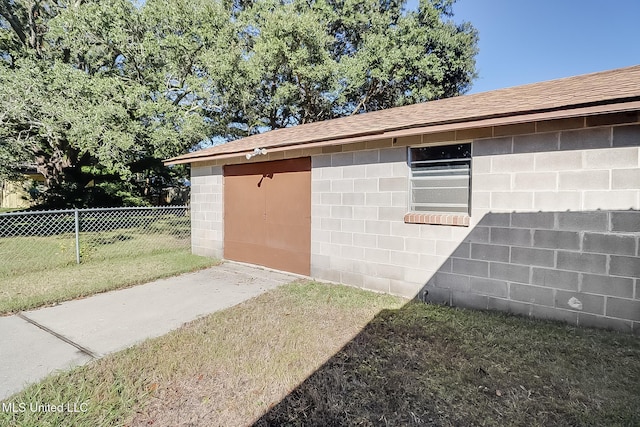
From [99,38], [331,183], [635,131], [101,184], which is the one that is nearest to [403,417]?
[635,131]

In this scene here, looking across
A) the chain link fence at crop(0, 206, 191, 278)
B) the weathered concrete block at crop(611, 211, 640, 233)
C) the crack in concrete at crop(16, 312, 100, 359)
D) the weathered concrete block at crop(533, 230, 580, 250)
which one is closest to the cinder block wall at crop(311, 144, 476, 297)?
the weathered concrete block at crop(533, 230, 580, 250)

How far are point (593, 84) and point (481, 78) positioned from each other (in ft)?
47.9

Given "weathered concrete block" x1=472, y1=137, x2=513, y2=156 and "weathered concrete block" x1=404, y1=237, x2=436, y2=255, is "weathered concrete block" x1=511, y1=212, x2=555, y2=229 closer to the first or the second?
"weathered concrete block" x1=472, y1=137, x2=513, y2=156

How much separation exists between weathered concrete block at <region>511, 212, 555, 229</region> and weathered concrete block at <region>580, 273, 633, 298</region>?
2.17 ft

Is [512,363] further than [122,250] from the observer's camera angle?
No

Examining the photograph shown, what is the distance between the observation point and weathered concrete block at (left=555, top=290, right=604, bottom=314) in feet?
11.7

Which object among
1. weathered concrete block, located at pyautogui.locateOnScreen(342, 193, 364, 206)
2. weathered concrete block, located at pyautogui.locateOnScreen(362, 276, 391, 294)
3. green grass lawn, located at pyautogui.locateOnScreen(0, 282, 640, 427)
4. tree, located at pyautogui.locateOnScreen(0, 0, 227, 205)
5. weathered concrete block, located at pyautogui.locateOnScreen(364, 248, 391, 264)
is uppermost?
tree, located at pyautogui.locateOnScreen(0, 0, 227, 205)

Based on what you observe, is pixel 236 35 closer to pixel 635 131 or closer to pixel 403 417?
pixel 635 131

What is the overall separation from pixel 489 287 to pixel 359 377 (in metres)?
2.38

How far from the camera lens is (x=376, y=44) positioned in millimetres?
14242

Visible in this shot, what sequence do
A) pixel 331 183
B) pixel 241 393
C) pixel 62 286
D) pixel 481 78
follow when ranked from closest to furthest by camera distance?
pixel 241 393 < pixel 62 286 < pixel 331 183 < pixel 481 78

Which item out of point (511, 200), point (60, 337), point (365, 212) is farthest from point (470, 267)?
point (60, 337)

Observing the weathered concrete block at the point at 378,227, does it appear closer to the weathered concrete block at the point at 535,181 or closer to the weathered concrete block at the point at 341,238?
the weathered concrete block at the point at 341,238

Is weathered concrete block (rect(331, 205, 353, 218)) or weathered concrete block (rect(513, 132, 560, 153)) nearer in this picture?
weathered concrete block (rect(513, 132, 560, 153))
